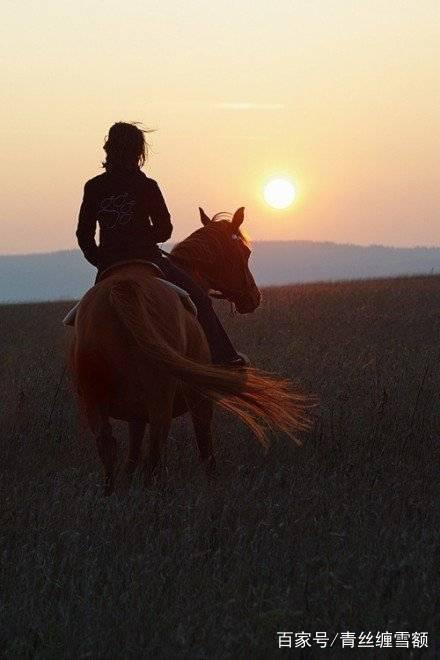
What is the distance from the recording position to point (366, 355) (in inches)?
539

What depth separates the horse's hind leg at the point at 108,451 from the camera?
6973 mm

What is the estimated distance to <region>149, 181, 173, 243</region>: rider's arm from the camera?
732 centimetres

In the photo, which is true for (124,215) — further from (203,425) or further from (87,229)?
(203,425)

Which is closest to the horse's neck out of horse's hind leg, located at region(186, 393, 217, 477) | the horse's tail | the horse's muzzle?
the horse's muzzle

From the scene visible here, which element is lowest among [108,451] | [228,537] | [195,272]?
[228,537]

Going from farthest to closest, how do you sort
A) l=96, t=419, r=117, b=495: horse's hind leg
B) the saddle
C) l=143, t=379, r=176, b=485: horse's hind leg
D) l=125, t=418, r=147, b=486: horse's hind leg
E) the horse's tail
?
l=125, t=418, r=147, b=486: horse's hind leg → the saddle → l=96, t=419, r=117, b=495: horse's hind leg → l=143, t=379, r=176, b=485: horse's hind leg → the horse's tail

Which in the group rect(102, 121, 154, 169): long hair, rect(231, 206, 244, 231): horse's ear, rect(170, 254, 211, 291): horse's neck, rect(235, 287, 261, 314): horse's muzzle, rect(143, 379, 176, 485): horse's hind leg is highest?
Result: rect(102, 121, 154, 169): long hair

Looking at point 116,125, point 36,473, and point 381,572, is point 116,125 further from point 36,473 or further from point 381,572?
point 381,572

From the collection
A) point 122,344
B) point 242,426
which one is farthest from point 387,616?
point 242,426

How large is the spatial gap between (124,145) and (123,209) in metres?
0.40

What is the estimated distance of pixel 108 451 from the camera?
7.00m

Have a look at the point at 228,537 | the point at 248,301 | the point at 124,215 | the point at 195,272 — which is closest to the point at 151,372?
the point at 124,215

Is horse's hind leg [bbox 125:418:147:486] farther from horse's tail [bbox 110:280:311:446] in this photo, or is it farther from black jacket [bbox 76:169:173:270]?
black jacket [bbox 76:169:173:270]

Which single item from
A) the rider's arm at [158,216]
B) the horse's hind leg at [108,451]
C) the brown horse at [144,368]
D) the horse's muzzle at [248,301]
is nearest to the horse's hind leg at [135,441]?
the brown horse at [144,368]
